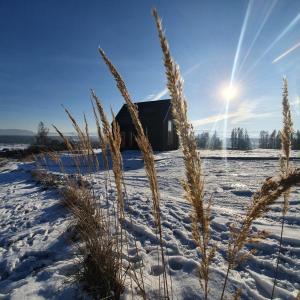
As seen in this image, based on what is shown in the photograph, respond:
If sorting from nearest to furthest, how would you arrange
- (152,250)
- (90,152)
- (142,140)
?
(142,140)
(90,152)
(152,250)

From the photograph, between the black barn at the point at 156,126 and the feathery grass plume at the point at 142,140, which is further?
the black barn at the point at 156,126

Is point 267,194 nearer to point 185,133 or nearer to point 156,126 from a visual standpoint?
point 185,133

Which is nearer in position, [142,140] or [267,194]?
[267,194]

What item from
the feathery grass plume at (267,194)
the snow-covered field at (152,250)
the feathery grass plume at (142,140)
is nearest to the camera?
the feathery grass plume at (267,194)

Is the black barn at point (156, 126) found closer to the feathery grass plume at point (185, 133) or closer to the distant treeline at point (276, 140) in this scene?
the distant treeline at point (276, 140)

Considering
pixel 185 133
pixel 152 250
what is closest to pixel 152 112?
pixel 152 250

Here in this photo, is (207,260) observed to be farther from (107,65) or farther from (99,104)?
(99,104)

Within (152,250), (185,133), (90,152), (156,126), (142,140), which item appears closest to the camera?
(185,133)

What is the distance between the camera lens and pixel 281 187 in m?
1.06

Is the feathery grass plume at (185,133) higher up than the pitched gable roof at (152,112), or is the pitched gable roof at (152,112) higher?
the pitched gable roof at (152,112)

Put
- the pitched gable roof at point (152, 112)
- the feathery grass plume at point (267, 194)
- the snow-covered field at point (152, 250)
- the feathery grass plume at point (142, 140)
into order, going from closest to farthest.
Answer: the feathery grass plume at point (267, 194), the feathery grass plume at point (142, 140), the snow-covered field at point (152, 250), the pitched gable roof at point (152, 112)

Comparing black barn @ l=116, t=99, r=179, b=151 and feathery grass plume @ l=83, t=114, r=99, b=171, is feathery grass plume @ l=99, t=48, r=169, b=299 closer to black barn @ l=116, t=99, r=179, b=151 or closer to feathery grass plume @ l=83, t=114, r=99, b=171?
feathery grass plume @ l=83, t=114, r=99, b=171

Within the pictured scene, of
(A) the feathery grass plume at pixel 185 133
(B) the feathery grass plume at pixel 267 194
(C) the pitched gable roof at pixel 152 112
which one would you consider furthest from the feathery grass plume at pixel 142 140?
(C) the pitched gable roof at pixel 152 112

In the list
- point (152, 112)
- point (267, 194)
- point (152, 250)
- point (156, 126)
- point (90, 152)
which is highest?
point (152, 112)
